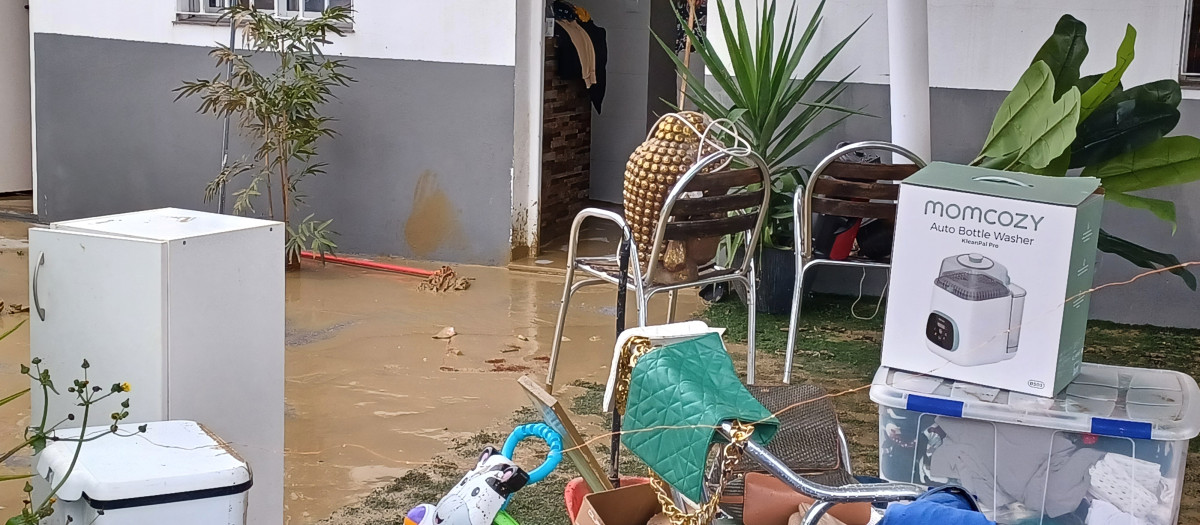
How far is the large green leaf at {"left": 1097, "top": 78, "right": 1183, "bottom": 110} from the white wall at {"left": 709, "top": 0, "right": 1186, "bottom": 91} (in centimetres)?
89

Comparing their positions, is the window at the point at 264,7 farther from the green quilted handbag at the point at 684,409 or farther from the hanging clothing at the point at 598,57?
the green quilted handbag at the point at 684,409

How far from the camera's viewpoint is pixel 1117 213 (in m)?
4.71

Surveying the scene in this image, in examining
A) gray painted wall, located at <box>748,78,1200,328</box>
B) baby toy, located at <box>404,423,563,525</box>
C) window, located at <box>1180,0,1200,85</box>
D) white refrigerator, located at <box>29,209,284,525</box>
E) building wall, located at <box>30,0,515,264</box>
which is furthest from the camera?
building wall, located at <box>30,0,515,264</box>

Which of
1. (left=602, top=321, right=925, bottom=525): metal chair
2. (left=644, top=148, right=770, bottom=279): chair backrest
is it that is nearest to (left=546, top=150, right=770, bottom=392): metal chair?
(left=644, top=148, right=770, bottom=279): chair backrest

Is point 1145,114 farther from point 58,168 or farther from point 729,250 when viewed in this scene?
point 58,168

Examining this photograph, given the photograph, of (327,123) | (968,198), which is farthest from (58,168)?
(968,198)

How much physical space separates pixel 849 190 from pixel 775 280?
1.38 metres

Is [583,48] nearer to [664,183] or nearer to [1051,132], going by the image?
[664,183]

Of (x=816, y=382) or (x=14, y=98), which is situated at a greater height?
(x=14, y=98)

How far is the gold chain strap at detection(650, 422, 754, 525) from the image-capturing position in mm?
1478

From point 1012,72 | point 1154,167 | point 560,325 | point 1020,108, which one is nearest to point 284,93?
point 560,325

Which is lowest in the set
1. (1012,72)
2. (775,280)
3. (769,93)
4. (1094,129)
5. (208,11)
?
(775,280)

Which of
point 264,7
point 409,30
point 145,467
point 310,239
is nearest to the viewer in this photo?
point 145,467

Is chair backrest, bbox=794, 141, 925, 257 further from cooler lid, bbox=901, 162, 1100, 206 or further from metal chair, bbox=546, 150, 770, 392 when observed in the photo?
cooler lid, bbox=901, 162, 1100, 206
